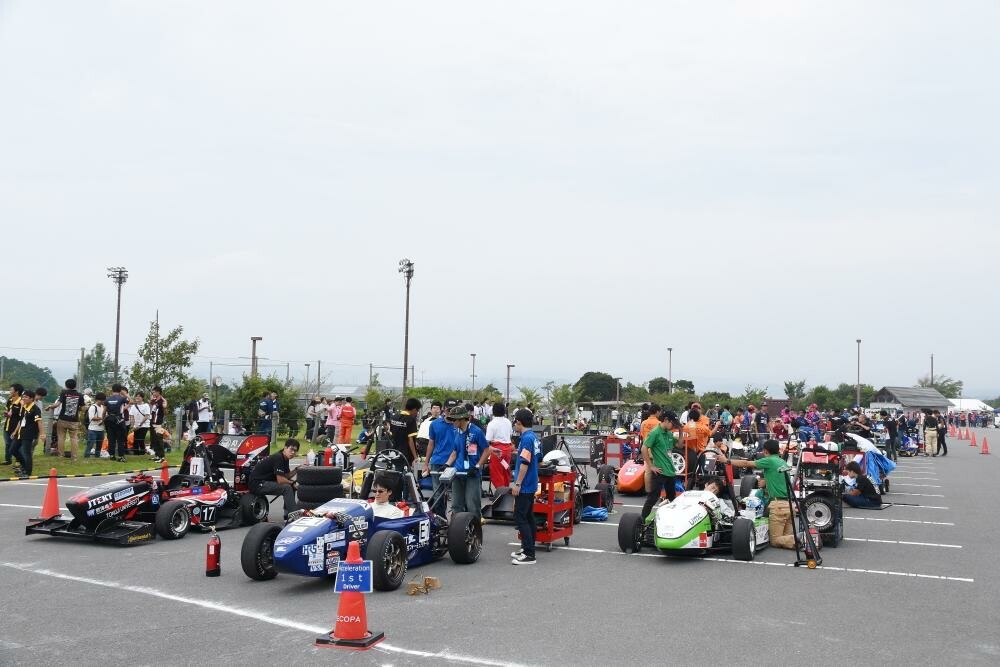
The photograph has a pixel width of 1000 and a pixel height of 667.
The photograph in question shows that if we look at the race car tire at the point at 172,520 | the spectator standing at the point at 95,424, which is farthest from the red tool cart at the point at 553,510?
the spectator standing at the point at 95,424

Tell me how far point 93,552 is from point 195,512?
5.29 feet

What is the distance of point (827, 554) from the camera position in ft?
35.9

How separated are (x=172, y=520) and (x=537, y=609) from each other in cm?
572

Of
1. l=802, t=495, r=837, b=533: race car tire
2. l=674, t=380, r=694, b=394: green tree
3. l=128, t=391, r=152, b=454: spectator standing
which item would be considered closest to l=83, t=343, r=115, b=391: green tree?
l=128, t=391, r=152, b=454: spectator standing

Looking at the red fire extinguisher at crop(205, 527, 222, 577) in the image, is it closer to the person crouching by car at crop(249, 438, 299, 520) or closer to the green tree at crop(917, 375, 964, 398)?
the person crouching by car at crop(249, 438, 299, 520)

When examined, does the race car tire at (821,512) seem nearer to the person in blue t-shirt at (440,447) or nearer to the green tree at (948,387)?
the person in blue t-shirt at (440,447)

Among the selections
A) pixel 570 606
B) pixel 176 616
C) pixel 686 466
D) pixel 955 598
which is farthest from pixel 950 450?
pixel 176 616

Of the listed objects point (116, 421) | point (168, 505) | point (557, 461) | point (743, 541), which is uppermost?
point (557, 461)

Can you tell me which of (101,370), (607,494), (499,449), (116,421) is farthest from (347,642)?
(101,370)

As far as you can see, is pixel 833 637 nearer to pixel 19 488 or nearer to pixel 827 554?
pixel 827 554

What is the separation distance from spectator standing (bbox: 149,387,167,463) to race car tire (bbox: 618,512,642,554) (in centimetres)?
1439

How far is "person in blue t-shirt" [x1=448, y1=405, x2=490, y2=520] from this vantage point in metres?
11.2

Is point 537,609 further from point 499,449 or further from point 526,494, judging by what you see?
point 499,449

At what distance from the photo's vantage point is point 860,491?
16.0 m
